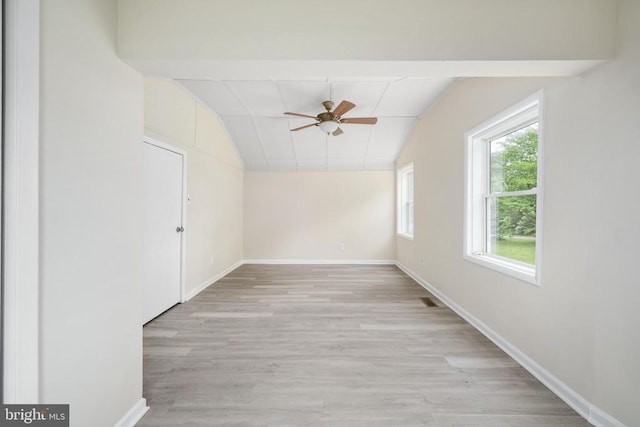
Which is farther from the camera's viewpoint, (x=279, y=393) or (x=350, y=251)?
(x=350, y=251)

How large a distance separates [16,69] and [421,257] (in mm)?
4600

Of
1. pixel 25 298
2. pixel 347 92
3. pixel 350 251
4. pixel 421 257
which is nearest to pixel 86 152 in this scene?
pixel 25 298

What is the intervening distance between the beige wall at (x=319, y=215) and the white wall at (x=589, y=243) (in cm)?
359

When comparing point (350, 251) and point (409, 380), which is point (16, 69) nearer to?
point (409, 380)

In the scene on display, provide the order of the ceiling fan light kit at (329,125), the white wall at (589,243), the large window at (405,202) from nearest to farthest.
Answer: the white wall at (589,243)
the ceiling fan light kit at (329,125)
the large window at (405,202)

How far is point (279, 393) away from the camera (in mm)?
1849

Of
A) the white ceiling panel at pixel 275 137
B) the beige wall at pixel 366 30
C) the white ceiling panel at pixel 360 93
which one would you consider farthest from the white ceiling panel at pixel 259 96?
the beige wall at pixel 366 30

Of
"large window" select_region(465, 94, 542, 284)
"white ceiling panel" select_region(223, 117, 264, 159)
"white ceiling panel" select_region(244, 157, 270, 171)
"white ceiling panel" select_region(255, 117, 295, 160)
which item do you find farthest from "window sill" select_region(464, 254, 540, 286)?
"white ceiling panel" select_region(244, 157, 270, 171)

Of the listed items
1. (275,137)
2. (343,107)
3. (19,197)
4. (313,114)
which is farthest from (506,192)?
(275,137)

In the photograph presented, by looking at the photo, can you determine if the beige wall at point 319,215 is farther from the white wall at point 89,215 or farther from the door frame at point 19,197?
the door frame at point 19,197

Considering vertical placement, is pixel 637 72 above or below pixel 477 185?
above

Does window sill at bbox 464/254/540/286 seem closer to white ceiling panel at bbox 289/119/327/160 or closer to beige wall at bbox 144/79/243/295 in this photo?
white ceiling panel at bbox 289/119/327/160

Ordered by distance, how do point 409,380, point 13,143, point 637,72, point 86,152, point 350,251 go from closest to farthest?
1. point 13,143
2. point 86,152
3. point 637,72
4. point 409,380
5. point 350,251

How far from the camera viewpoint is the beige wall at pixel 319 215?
6113 millimetres
